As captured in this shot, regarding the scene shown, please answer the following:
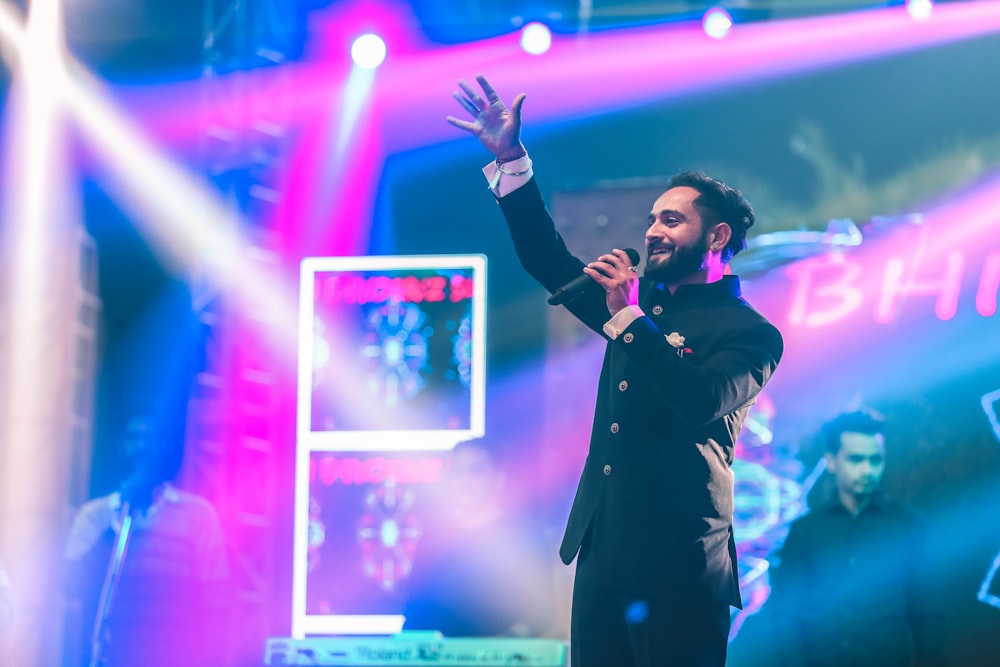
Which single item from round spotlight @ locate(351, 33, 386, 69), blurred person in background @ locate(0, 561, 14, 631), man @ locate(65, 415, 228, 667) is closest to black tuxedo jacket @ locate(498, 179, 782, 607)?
blurred person in background @ locate(0, 561, 14, 631)

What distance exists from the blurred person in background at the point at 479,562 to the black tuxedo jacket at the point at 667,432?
8.45 feet

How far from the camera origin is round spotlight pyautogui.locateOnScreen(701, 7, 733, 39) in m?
5.29

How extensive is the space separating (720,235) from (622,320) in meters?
0.43

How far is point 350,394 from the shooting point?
5.45m

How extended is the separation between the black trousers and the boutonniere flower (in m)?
0.45

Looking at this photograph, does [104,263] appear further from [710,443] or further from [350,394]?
[710,443]

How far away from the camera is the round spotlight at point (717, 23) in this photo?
5.29m

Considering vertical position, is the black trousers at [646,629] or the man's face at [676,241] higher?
the man's face at [676,241]

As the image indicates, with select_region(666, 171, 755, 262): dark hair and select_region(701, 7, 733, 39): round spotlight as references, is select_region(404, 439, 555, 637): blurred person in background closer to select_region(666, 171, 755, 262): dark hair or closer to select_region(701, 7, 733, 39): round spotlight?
select_region(701, 7, 733, 39): round spotlight

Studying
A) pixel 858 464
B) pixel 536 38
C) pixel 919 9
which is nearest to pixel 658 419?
pixel 858 464

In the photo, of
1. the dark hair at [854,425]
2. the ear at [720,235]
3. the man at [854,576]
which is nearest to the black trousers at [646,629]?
the ear at [720,235]

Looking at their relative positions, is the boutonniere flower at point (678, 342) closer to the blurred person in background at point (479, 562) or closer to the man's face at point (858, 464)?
the blurred person in background at point (479, 562)

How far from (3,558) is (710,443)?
13.1ft

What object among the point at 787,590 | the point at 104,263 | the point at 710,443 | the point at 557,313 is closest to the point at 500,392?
the point at 557,313
